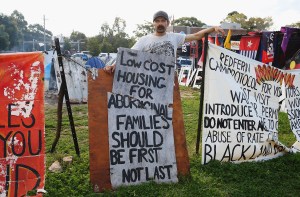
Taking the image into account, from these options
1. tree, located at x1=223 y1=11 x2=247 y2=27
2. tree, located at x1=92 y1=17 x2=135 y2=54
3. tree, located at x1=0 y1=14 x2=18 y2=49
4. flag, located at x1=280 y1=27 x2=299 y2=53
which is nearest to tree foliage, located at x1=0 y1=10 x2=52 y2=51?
tree, located at x1=0 y1=14 x2=18 y2=49

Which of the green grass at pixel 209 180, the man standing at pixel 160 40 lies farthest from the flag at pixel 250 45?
the man standing at pixel 160 40

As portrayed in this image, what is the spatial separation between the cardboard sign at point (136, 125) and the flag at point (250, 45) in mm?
7172

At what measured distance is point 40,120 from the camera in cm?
382

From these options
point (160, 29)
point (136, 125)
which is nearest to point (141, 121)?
point (136, 125)

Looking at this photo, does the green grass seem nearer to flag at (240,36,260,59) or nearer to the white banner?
the white banner

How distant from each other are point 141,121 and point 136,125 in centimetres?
9

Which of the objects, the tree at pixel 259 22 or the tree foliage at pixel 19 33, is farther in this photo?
the tree at pixel 259 22

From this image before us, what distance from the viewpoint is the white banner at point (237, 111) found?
491 centimetres

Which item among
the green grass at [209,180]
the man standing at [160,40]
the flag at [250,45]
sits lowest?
the green grass at [209,180]

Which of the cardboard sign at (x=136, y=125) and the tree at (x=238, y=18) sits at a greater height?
the tree at (x=238, y=18)

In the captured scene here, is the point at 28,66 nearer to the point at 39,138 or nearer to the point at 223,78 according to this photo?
the point at 39,138

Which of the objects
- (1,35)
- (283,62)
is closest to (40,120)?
(283,62)

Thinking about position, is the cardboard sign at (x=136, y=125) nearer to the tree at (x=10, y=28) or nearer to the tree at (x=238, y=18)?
the tree at (x=10, y=28)

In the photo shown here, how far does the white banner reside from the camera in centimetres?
491
